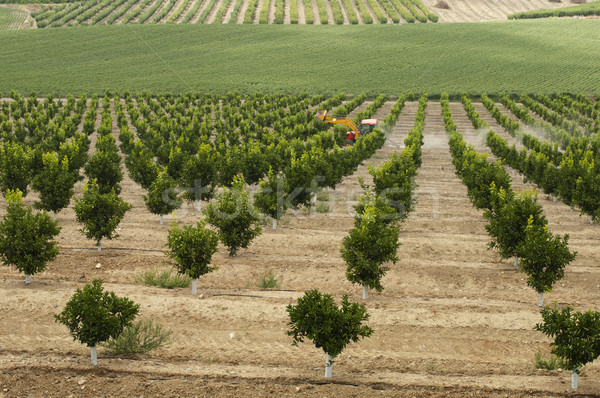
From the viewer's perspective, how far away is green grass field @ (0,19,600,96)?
318 ft

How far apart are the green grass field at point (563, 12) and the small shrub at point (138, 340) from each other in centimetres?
15449

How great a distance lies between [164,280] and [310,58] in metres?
98.0

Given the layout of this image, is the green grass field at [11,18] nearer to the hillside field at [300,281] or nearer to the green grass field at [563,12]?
the hillside field at [300,281]

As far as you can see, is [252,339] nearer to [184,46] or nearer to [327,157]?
[327,157]

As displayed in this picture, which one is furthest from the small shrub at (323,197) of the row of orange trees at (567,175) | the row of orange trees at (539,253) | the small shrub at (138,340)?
the small shrub at (138,340)

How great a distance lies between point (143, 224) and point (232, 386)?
17.2m

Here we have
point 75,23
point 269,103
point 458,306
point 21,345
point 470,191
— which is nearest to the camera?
point 21,345

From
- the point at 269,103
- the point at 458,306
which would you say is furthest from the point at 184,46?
the point at 458,306

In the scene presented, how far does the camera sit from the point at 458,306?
65.3 ft

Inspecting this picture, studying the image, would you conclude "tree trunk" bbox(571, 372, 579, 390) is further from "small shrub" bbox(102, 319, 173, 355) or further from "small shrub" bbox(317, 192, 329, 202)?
"small shrub" bbox(317, 192, 329, 202)

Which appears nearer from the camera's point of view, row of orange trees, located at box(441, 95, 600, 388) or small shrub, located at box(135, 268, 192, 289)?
row of orange trees, located at box(441, 95, 600, 388)

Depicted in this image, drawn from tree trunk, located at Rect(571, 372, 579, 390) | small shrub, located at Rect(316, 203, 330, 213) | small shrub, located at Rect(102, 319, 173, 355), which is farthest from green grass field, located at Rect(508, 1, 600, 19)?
small shrub, located at Rect(102, 319, 173, 355)

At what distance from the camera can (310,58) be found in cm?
11412

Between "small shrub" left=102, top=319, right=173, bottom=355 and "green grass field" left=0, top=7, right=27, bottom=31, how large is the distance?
139m
